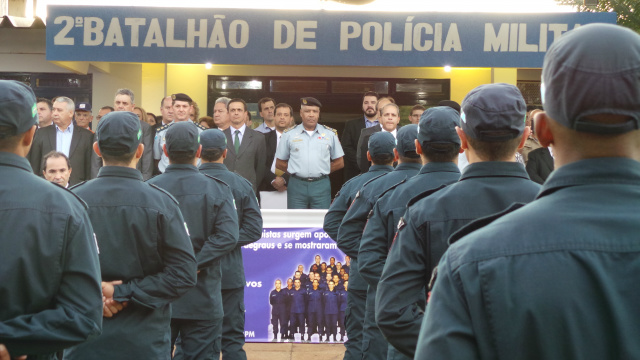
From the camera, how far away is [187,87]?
45.7ft

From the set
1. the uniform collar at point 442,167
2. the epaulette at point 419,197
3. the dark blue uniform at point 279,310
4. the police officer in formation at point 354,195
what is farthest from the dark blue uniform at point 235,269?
the epaulette at point 419,197

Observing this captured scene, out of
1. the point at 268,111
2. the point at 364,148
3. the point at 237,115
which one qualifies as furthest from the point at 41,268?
the point at 268,111

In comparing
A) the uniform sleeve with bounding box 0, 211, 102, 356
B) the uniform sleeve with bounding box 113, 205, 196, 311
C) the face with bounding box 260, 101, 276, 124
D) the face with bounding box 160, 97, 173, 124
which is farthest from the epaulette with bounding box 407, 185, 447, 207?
the face with bounding box 260, 101, 276, 124

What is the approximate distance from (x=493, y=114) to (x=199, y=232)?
309cm

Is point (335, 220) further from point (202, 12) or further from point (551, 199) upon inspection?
point (202, 12)

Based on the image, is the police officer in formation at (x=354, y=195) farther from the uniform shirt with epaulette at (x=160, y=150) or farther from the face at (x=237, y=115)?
the face at (x=237, y=115)

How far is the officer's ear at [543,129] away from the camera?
144 cm

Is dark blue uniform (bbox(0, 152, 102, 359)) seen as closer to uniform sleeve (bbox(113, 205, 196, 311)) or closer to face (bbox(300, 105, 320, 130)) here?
uniform sleeve (bbox(113, 205, 196, 311))

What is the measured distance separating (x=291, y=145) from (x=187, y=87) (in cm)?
505

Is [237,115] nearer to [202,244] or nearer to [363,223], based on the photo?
[202,244]

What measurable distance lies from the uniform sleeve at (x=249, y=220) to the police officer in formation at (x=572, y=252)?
480 cm

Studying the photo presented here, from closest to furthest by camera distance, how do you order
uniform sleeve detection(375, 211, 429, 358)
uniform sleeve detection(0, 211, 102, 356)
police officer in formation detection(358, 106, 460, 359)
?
uniform sleeve detection(0, 211, 102, 356)
uniform sleeve detection(375, 211, 429, 358)
police officer in formation detection(358, 106, 460, 359)

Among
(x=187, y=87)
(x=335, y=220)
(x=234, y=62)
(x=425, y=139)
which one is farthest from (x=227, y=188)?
(x=187, y=87)

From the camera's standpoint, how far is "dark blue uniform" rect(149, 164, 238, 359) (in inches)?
201
